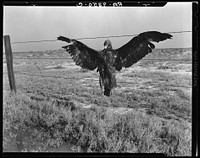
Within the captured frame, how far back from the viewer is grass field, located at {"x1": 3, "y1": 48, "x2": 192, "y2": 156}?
2969 mm

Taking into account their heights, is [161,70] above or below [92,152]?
above

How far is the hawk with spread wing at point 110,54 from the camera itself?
2986 millimetres

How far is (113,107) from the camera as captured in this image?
307 centimetres

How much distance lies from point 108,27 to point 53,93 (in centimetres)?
113

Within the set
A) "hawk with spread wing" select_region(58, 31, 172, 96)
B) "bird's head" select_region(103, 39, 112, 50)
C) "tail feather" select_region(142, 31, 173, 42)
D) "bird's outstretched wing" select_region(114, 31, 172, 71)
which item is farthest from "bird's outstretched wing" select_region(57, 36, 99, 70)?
"tail feather" select_region(142, 31, 173, 42)

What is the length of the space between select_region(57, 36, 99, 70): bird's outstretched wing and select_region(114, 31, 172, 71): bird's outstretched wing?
0.30 metres

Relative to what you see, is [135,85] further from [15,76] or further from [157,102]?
[15,76]

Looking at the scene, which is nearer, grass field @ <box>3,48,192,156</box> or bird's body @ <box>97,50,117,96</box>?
grass field @ <box>3,48,192,156</box>

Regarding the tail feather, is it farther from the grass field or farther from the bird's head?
the bird's head

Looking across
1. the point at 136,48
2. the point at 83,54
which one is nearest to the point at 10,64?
the point at 83,54

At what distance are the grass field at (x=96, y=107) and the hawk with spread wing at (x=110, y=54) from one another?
81mm

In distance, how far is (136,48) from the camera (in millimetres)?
3018

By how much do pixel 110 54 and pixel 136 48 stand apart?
344 millimetres
